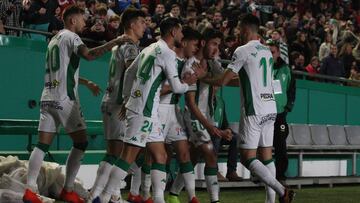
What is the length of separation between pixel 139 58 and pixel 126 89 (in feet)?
1.62

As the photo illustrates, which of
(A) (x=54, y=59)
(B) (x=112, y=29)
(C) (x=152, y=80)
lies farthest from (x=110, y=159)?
(B) (x=112, y=29)

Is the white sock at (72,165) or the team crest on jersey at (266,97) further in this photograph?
the team crest on jersey at (266,97)

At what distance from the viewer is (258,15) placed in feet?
80.4

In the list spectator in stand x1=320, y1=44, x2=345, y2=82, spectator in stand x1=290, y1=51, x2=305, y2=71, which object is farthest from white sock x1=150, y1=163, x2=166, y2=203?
spectator in stand x1=320, y1=44, x2=345, y2=82

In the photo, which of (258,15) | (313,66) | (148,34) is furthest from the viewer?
(258,15)

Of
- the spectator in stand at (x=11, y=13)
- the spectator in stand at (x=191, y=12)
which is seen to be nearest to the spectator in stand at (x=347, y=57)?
the spectator in stand at (x=191, y=12)

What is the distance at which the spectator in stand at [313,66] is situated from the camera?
22219 mm

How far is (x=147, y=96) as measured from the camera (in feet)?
34.3

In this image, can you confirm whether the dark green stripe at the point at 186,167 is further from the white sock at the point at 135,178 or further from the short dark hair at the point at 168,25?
the short dark hair at the point at 168,25

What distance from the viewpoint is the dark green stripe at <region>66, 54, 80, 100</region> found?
37.0 feet

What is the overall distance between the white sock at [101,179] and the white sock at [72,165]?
430mm

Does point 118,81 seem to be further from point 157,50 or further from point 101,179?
point 101,179

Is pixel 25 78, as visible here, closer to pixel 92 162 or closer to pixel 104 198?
pixel 92 162

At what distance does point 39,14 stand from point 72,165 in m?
5.46
